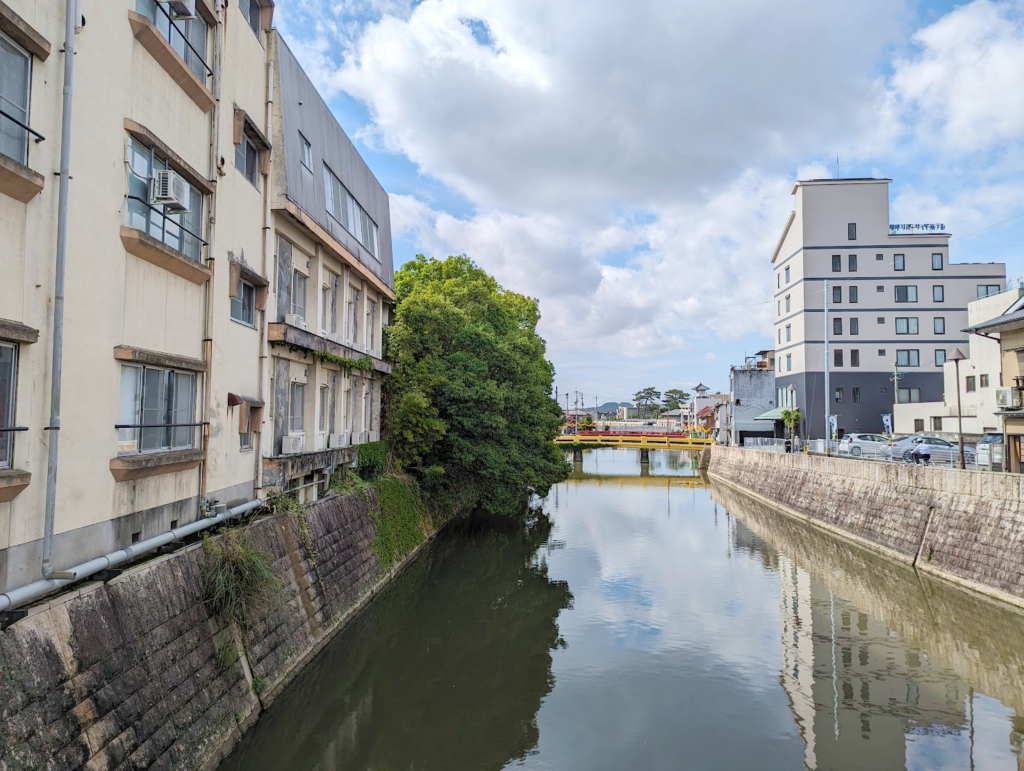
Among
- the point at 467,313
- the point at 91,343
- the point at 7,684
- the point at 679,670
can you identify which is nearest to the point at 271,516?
the point at 91,343

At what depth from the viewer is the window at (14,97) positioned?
6.80 meters

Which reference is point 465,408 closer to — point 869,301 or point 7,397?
point 7,397

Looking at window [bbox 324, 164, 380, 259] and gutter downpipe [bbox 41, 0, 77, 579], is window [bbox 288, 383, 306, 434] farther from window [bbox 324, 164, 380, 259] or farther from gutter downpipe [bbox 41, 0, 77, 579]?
gutter downpipe [bbox 41, 0, 77, 579]

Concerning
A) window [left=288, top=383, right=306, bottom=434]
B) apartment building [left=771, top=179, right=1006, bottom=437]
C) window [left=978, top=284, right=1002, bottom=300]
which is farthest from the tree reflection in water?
window [left=978, top=284, right=1002, bottom=300]

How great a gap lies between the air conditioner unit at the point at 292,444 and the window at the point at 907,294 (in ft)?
148

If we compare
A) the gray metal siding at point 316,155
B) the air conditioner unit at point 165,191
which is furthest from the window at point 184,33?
the gray metal siding at point 316,155

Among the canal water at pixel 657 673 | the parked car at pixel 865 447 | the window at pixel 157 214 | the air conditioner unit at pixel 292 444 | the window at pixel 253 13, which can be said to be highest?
the window at pixel 253 13

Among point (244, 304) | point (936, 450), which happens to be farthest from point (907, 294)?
point (244, 304)

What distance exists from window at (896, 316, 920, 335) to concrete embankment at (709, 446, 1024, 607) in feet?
60.8

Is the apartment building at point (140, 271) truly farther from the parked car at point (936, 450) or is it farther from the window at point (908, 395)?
the window at point (908, 395)

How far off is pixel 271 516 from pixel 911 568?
67.2 ft

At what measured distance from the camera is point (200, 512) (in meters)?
11.3

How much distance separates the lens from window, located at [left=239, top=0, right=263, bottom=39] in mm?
13859

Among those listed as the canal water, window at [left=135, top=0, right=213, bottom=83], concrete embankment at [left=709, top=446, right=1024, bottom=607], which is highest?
window at [left=135, top=0, right=213, bottom=83]
